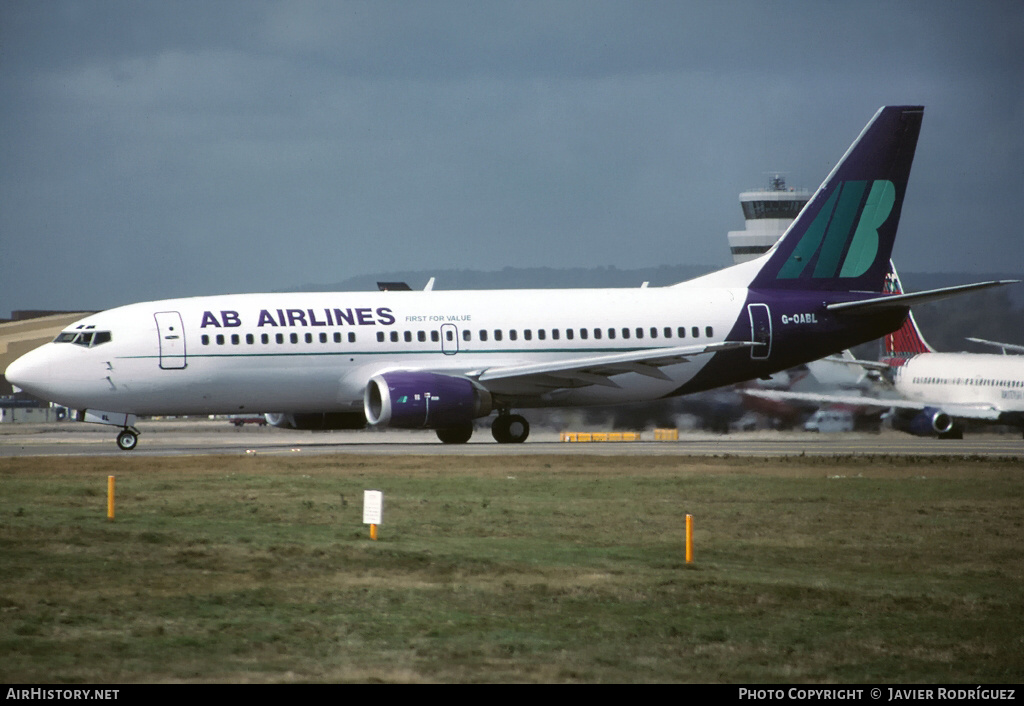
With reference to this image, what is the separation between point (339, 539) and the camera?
74.0 ft

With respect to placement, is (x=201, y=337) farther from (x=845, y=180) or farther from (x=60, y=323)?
(x=60, y=323)

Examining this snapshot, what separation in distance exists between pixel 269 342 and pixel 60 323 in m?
78.1

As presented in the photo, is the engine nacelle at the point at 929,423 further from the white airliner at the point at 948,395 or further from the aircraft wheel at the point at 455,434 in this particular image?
the aircraft wheel at the point at 455,434

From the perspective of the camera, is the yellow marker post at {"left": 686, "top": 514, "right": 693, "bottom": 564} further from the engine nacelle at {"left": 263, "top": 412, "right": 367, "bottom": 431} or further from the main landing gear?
the engine nacelle at {"left": 263, "top": 412, "right": 367, "bottom": 431}

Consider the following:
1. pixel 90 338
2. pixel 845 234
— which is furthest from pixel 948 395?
pixel 90 338

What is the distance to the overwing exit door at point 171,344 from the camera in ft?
137

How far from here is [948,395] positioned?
58.4m

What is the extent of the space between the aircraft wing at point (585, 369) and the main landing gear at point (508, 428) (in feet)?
6.45

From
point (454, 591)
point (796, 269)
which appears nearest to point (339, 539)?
point (454, 591)

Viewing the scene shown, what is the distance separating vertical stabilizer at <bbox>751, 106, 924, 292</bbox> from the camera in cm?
4769

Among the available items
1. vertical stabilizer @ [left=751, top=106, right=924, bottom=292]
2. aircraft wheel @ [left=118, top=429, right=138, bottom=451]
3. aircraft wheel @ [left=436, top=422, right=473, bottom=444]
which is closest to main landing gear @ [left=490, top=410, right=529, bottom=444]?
aircraft wheel @ [left=436, top=422, right=473, bottom=444]

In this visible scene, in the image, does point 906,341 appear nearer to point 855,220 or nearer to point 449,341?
point 855,220

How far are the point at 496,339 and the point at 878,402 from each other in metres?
19.9

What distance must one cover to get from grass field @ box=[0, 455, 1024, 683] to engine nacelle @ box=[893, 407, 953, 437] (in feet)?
78.8
